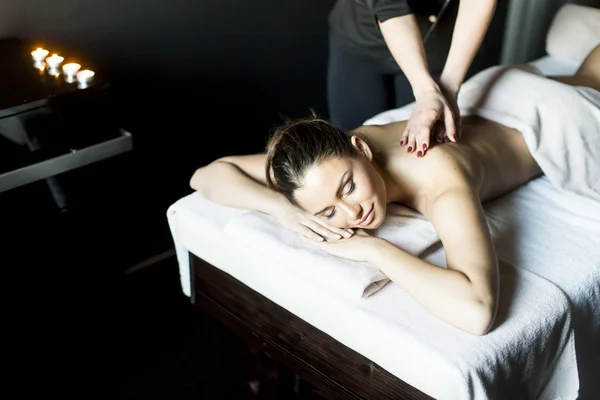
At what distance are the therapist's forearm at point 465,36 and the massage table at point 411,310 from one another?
333 millimetres

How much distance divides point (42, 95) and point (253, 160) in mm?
535

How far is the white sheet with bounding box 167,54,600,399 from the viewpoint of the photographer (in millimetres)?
1244

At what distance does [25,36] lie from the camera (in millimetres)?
1987

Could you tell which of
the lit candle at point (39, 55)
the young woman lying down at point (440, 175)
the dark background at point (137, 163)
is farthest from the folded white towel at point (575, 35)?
the lit candle at point (39, 55)

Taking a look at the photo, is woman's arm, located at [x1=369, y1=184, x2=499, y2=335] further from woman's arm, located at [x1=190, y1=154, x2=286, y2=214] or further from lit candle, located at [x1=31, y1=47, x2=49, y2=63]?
→ lit candle, located at [x1=31, y1=47, x2=49, y2=63]

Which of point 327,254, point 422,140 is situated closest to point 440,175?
point 422,140

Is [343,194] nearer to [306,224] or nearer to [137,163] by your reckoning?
[306,224]

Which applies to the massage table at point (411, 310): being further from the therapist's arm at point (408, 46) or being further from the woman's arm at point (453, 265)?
the therapist's arm at point (408, 46)

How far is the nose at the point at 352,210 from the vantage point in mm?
1390

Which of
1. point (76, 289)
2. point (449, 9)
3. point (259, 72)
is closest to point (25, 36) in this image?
point (76, 289)

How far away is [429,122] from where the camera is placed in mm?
1565

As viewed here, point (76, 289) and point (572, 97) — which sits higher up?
point (572, 97)

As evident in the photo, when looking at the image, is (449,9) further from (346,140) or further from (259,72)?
(259,72)

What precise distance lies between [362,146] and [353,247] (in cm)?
24
